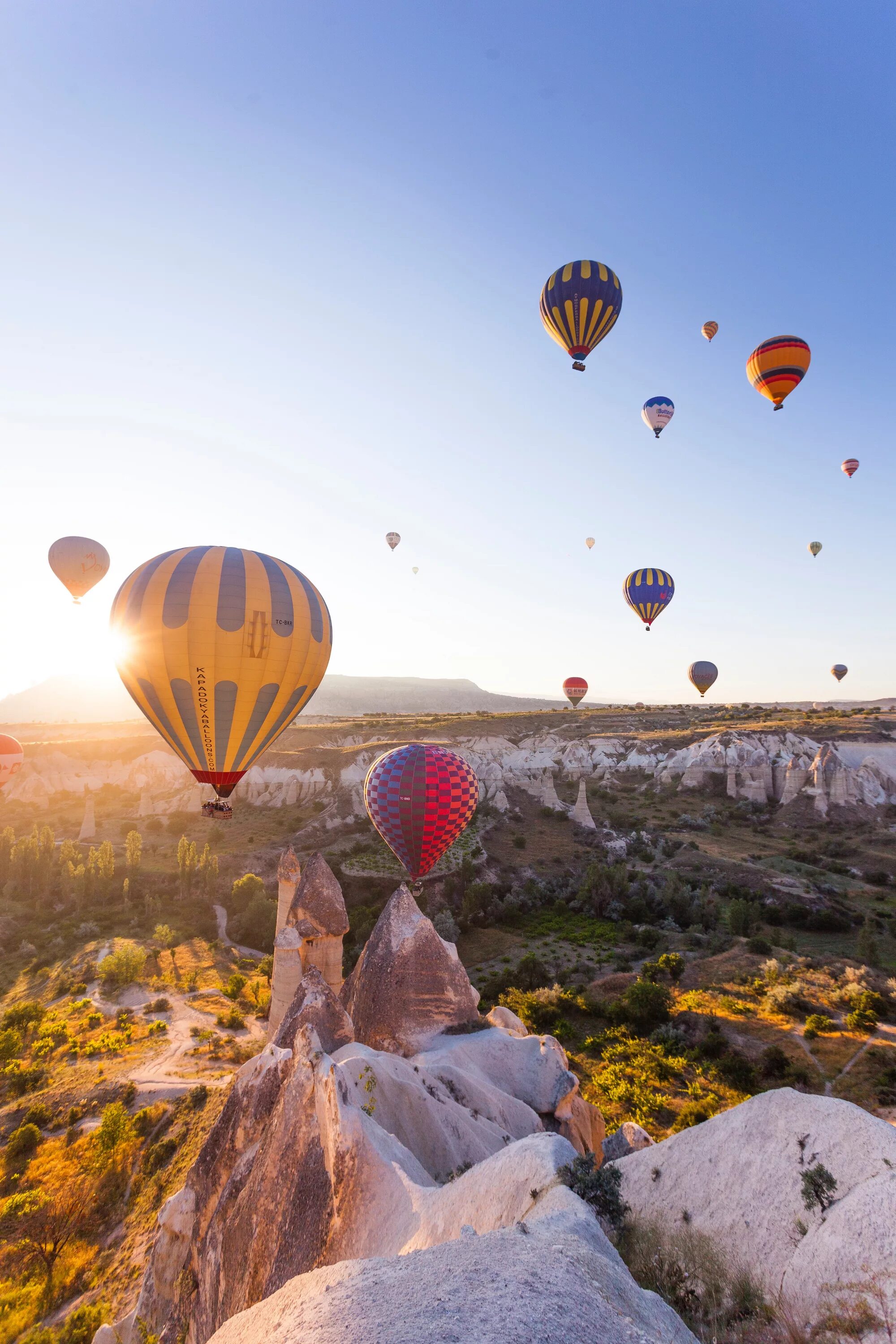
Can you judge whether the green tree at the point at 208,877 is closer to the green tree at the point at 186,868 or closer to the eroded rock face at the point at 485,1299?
the green tree at the point at 186,868

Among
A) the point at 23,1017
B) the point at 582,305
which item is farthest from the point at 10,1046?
the point at 582,305

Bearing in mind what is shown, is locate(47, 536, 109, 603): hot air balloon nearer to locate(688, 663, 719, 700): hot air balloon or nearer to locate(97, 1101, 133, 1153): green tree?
locate(97, 1101, 133, 1153): green tree

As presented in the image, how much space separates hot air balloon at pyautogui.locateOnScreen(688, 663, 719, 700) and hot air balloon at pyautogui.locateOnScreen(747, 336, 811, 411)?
114 feet

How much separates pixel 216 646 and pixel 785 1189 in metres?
17.3

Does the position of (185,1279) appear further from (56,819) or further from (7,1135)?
(56,819)

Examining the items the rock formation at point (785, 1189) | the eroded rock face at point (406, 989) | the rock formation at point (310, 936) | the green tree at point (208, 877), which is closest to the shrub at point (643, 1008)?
the eroded rock face at point (406, 989)

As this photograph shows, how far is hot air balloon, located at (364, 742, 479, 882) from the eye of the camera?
2227cm

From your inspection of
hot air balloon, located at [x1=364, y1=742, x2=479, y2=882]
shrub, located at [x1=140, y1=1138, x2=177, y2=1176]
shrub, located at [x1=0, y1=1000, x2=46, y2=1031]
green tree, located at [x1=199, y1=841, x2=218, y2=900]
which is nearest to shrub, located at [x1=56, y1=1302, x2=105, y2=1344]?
shrub, located at [x1=140, y1=1138, x2=177, y2=1176]

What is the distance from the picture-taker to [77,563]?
123 feet

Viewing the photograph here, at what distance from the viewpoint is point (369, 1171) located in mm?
8695

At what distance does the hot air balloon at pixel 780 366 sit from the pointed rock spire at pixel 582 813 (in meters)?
33.3

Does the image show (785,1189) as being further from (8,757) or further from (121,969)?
(8,757)

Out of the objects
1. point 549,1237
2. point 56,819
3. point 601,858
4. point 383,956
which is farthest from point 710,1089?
point 56,819

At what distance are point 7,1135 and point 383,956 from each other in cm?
A: 1476
